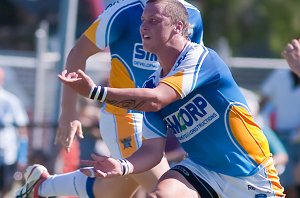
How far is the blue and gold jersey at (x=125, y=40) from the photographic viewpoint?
297 inches

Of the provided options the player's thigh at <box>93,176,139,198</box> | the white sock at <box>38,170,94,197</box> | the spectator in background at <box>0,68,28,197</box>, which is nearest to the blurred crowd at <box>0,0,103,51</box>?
the spectator in background at <box>0,68,28,197</box>

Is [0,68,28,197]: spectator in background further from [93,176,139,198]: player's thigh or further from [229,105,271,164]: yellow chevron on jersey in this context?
[229,105,271,164]: yellow chevron on jersey

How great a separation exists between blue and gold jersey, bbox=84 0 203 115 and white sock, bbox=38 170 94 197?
53cm

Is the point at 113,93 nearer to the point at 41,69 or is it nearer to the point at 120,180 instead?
the point at 120,180

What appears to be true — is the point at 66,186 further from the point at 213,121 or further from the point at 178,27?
the point at 178,27

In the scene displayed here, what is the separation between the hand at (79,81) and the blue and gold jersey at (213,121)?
591mm

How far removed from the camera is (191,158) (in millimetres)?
6723

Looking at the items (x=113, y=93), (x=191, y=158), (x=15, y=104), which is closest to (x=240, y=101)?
(x=191, y=158)

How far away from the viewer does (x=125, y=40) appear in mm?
7617

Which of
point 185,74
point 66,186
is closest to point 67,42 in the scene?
point 66,186

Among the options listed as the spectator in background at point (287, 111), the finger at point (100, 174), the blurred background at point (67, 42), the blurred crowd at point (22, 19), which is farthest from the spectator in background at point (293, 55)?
the blurred crowd at point (22, 19)

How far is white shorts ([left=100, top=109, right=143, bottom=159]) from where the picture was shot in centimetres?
758

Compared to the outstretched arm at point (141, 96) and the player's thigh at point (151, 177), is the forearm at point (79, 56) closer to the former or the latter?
the player's thigh at point (151, 177)

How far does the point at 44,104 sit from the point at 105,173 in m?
9.01
